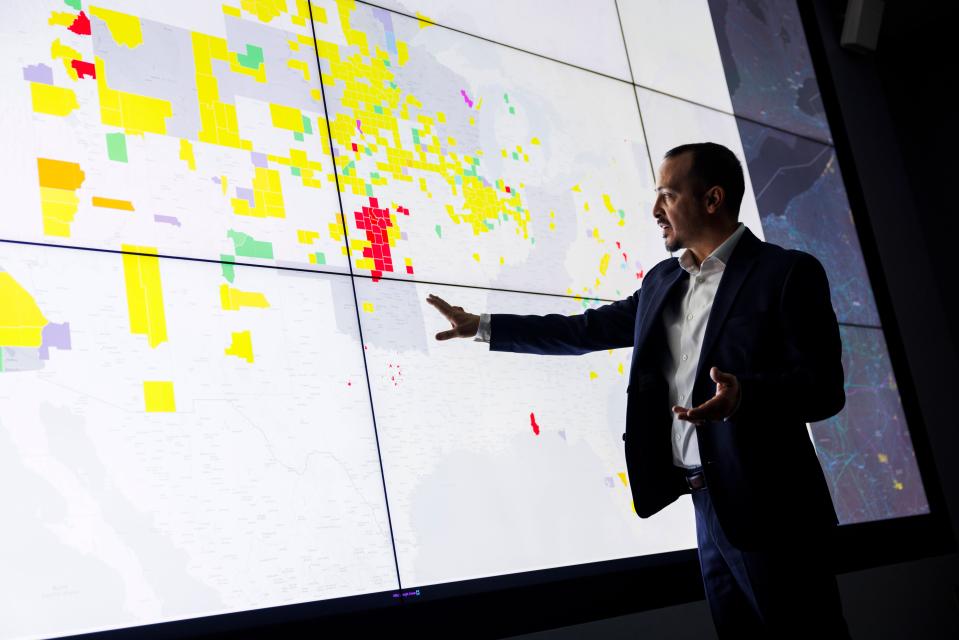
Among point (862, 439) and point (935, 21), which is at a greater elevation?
point (935, 21)

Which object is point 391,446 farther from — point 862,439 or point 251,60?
point 862,439

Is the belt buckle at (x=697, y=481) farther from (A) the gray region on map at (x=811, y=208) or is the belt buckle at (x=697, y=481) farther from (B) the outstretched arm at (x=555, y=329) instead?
(A) the gray region on map at (x=811, y=208)

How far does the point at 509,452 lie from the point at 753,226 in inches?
64.6

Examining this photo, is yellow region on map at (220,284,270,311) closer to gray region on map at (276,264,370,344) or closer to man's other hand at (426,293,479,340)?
gray region on map at (276,264,370,344)

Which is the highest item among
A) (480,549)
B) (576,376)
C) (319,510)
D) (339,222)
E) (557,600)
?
(339,222)

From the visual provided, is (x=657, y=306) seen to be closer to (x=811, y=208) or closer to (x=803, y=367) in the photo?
(x=803, y=367)

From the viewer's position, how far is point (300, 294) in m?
1.97

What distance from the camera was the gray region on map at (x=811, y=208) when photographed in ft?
11.7

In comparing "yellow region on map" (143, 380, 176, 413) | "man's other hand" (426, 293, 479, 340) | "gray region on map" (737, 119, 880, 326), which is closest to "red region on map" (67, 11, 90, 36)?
"yellow region on map" (143, 380, 176, 413)

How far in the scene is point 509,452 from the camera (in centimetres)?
223

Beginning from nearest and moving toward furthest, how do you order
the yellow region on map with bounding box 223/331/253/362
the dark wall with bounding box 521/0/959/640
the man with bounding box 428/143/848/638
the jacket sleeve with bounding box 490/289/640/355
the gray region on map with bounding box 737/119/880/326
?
the man with bounding box 428/143/848/638
the yellow region on map with bounding box 223/331/253/362
the jacket sleeve with bounding box 490/289/640/355
the gray region on map with bounding box 737/119/880/326
the dark wall with bounding box 521/0/959/640

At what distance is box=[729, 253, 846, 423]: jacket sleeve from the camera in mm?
1577

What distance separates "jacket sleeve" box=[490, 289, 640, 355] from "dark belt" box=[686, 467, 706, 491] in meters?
0.44

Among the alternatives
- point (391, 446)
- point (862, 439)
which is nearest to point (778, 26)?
point (862, 439)
